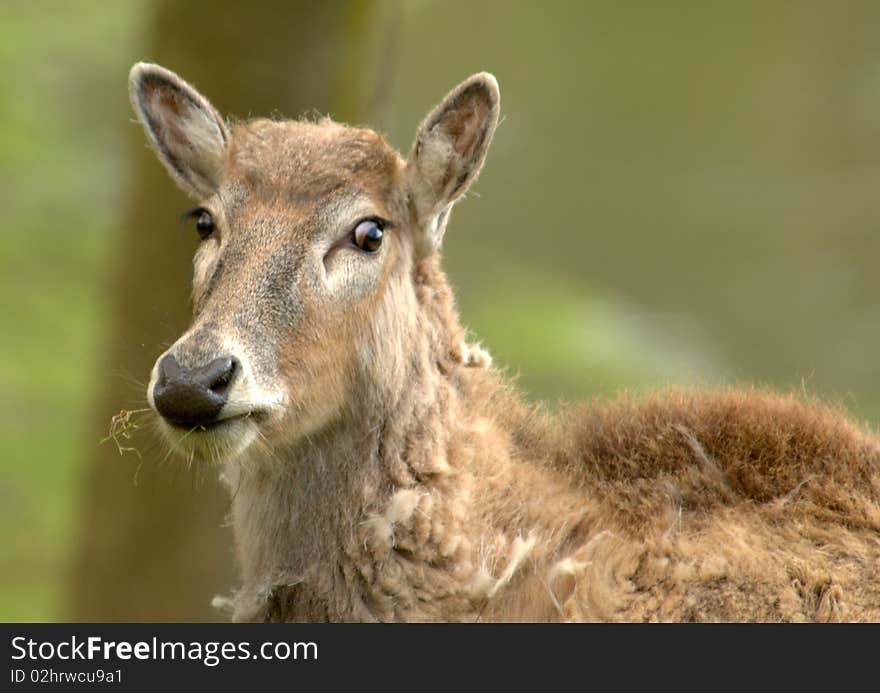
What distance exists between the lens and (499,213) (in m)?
15.1

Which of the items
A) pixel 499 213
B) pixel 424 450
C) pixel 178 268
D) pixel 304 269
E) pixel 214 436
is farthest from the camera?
pixel 499 213

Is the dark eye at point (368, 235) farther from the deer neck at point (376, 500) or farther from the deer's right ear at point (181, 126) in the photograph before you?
the deer's right ear at point (181, 126)

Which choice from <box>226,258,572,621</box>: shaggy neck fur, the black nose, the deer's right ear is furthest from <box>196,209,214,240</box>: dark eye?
the black nose

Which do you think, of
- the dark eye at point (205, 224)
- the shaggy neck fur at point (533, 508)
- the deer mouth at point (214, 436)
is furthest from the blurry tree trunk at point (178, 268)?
the deer mouth at point (214, 436)

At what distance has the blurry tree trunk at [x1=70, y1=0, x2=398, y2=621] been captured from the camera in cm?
823

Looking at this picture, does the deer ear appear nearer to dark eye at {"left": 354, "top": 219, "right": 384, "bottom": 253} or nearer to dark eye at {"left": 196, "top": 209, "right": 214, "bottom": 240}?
dark eye at {"left": 354, "top": 219, "right": 384, "bottom": 253}

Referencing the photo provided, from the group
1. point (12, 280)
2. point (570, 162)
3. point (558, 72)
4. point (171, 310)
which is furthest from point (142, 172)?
point (558, 72)

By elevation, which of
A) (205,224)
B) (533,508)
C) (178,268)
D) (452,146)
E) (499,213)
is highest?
(499,213)

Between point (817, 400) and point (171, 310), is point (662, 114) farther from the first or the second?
point (817, 400)

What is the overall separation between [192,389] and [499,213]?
1010 cm

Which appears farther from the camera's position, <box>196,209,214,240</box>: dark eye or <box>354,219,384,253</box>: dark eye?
<box>196,209,214,240</box>: dark eye

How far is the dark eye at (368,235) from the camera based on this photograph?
5.95 meters

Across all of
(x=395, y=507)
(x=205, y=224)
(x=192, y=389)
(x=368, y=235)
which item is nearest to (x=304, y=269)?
(x=368, y=235)

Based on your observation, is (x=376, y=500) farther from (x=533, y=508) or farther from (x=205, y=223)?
(x=205, y=223)
